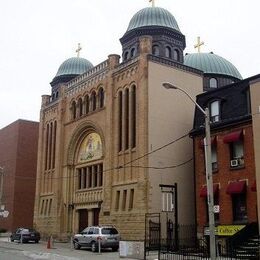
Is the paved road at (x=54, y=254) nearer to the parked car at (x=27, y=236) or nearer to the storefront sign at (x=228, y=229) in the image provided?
the storefront sign at (x=228, y=229)

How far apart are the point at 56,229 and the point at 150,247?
17.0 meters

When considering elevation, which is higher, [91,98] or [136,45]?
[136,45]

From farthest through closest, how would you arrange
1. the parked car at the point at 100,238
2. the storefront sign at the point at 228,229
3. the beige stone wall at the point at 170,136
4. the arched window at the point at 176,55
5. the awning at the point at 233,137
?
the arched window at the point at 176,55, the beige stone wall at the point at 170,136, the parked car at the point at 100,238, the awning at the point at 233,137, the storefront sign at the point at 228,229

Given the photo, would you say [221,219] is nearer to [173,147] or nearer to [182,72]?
[173,147]

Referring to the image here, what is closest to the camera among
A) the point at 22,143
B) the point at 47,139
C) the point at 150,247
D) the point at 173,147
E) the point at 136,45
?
the point at 150,247

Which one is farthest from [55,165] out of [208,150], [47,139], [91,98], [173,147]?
[208,150]

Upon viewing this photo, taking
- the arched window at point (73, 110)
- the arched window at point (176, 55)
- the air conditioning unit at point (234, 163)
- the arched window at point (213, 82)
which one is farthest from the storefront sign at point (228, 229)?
the arched window at point (73, 110)

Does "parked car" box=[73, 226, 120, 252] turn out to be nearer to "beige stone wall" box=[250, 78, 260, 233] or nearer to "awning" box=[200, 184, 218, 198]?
"awning" box=[200, 184, 218, 198]

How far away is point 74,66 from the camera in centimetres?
5409

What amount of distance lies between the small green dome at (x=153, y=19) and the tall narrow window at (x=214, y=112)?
12.7 metres

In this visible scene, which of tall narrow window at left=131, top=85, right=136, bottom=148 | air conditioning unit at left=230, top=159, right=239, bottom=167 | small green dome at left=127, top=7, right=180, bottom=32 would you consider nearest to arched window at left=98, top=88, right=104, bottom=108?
tall narrow window at left=131, top=85, right=136, bottom=148

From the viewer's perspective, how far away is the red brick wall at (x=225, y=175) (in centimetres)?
2902

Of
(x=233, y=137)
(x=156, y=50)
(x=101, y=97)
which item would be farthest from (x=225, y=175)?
→ (x=156, y=50)

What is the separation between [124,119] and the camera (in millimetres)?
38500
